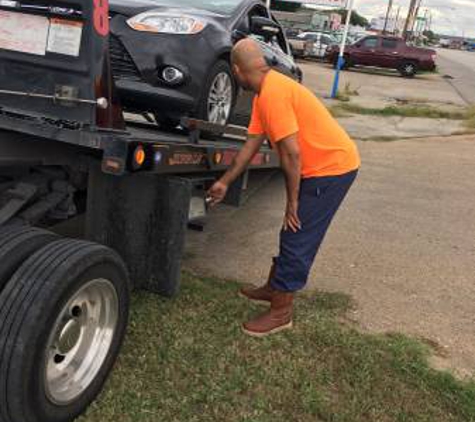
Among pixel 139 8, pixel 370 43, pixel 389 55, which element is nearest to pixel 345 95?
pixel 389 55

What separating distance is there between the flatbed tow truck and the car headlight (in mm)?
904

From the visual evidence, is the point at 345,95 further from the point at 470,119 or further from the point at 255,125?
the point at 255,125

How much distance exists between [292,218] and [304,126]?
0.55 meters

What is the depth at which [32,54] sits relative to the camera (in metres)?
3.37

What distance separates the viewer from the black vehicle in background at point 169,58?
4.69 m

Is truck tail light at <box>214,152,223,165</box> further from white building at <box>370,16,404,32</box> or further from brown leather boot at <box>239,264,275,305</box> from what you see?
white building at <box>370,16,404,32</box>

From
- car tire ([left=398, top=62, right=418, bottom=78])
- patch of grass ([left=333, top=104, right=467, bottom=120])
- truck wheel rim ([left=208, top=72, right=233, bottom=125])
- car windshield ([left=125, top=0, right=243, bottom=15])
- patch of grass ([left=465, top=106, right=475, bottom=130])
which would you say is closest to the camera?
truck wheel rim ([left=208, top=72, right=233, bottom=125])

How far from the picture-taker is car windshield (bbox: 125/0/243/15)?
216 inches

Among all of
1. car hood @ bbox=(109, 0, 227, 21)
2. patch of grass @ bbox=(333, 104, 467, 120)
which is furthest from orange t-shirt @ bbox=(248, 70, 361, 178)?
patch of grass @ bbox=(333, 104, 467, 120)

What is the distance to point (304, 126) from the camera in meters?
3.86

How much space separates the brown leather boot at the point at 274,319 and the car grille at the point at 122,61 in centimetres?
179

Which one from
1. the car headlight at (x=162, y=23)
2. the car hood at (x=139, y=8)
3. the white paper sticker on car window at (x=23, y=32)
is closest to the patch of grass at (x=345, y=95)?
the car hood at (x=139, y=8)

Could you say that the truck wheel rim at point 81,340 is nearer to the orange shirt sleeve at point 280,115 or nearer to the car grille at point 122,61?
the orange shirt sleeve at point 280,115

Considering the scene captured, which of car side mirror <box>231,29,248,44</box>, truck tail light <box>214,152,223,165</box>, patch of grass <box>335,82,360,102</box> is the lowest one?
patch of grass <box>335,82,360,102</box>
